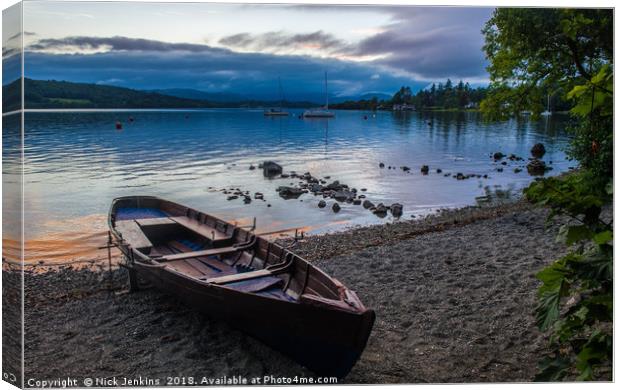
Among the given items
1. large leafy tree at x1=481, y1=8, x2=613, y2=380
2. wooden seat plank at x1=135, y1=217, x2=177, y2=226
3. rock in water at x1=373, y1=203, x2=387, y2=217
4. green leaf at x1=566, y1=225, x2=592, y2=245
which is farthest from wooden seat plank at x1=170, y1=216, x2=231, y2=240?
rock in water at x1=373, y1=203, x2=387, y2=217

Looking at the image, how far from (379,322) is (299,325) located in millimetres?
Answer: 1876

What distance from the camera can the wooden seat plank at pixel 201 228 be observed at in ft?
29.3

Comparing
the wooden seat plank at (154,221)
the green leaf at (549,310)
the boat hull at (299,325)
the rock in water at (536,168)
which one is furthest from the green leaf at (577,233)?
the rock in water at (536,168)

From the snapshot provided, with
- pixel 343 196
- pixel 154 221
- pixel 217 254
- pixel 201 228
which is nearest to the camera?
pixel 217 254

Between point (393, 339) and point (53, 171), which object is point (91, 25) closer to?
point (393, 339)

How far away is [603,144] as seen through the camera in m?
5.01

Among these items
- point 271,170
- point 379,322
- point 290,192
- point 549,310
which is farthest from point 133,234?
point 271,170

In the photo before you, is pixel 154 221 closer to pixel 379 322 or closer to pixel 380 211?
pixel 379 322

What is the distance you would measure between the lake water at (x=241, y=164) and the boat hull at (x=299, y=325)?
9.37ft

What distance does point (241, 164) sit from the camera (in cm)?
2433

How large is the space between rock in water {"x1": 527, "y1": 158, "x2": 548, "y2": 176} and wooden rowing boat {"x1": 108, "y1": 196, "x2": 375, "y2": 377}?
2023 cm

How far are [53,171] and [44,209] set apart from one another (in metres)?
4.83

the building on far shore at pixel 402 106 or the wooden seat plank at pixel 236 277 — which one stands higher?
the building on far shore at pixel 402 106

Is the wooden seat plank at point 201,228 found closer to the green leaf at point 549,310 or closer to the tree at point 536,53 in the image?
the tree at point 536,53
